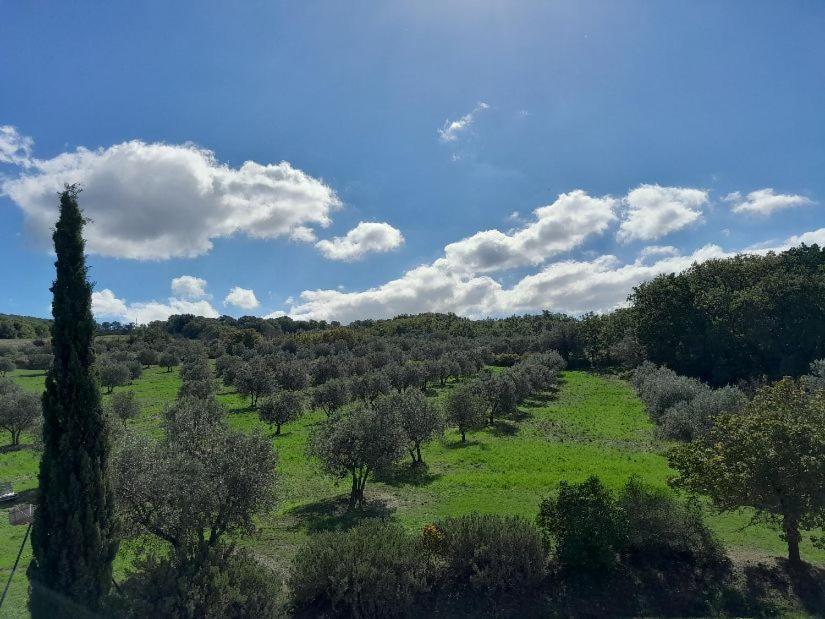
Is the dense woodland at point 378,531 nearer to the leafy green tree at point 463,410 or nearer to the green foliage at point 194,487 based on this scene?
the green foliage at point 194,487

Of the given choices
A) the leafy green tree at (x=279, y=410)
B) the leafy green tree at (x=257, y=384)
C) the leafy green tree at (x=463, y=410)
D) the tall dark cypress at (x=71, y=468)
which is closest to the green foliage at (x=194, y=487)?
the tall dark cypress at (x=71, y=468)

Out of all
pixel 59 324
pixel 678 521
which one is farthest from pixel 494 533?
pixel 59 324

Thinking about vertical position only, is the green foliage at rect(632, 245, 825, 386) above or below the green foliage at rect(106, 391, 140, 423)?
above

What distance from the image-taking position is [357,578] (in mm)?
15859

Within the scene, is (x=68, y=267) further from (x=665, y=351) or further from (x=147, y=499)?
(x=665, y=351)

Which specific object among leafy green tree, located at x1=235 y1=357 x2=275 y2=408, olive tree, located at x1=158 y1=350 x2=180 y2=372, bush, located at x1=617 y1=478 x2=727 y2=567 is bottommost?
bush, located at x1=617 y1=478 x2=727 y2=567

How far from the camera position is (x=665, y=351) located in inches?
3091

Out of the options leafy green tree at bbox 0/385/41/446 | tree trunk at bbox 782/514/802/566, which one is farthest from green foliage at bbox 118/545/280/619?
leafy green tree at bbox 0/385/41/446

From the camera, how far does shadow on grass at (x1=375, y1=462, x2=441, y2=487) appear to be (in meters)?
35.0

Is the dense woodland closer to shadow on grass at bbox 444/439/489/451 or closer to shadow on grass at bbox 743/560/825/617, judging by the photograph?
shadow on grass at bbox 743/560/825/617

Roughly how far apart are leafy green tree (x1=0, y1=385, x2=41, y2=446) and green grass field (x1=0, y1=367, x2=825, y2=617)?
3108 mm

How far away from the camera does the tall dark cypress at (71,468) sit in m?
14.1

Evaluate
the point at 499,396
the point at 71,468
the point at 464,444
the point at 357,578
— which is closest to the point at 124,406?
the point at 464,444

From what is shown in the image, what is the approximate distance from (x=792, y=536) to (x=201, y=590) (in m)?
20.1
